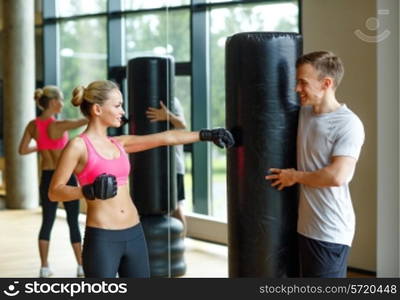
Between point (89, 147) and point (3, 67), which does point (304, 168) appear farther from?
point (3, 67)

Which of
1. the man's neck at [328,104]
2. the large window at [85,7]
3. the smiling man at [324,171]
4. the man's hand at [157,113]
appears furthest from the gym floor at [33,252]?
the man's neck at [328,104]

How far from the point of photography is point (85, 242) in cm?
219

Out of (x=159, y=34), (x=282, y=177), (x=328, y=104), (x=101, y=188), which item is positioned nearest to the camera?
(x=101, y=188)

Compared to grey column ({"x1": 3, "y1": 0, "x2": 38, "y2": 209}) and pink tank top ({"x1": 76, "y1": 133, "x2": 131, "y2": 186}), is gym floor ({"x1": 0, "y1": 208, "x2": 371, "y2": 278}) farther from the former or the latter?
pink tank top ({"x1": 76, "y1": 133, "x2": 131, "y2": 186})

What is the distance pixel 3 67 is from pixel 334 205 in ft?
6.10

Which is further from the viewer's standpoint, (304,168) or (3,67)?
(3,67)

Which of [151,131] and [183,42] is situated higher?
[183,42]

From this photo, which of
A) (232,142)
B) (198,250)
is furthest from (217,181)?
(232,142)

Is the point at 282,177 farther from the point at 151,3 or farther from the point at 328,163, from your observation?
the point at 151,3

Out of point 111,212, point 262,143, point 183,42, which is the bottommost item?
point 111,212

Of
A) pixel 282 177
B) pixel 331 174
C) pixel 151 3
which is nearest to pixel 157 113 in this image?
pixel 151 3

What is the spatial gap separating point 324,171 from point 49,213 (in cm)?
160

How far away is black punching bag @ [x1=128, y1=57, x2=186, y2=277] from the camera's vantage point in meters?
3.05

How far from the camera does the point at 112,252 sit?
2154 mm
